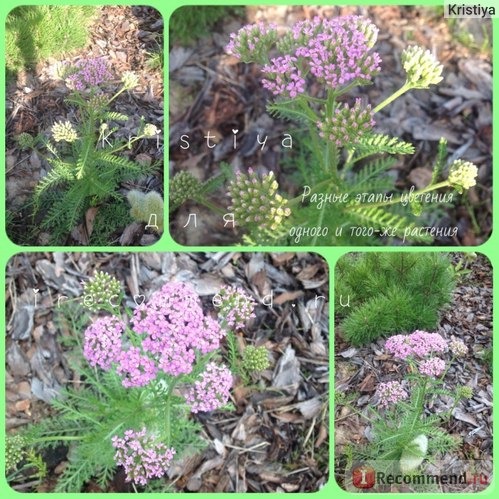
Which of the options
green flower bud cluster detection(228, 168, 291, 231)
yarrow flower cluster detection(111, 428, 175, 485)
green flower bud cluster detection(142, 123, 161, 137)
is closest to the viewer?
yarrow flower cluster detection(111, 428, 175, 485)

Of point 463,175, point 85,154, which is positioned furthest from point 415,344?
point 85,154

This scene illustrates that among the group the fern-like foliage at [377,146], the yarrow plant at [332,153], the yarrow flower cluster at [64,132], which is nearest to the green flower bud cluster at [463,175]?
the yarrow plant at [332,153]

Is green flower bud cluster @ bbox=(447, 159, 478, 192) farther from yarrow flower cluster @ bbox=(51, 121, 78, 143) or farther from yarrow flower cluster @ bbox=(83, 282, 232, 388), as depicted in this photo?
yarrow flower cluster @ bbox=(51, 121, 78, 143)

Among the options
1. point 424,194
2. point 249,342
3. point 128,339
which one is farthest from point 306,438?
point 424,194

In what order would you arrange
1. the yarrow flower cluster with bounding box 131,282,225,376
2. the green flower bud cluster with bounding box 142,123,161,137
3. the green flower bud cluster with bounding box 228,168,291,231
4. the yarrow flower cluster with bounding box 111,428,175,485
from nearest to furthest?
1. the yarrow flower cluster with bounding box 131,282,225,376
2. the yarrow flower cluster with bounding box 111,428,175,485
3. the green flower bud cluster with bounding box 228,168,291,231
4. the green flower bud cluster with bounding box 142,123,161,137

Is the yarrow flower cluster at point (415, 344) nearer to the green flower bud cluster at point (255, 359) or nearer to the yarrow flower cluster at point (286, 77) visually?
the green flower bud cluster at point (255, 359)

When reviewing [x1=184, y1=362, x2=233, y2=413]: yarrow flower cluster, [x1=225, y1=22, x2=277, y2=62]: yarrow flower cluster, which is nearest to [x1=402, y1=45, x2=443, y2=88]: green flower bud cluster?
[x1=225, y1=22, x2=277, y2=62]: yarrow flower cluster
